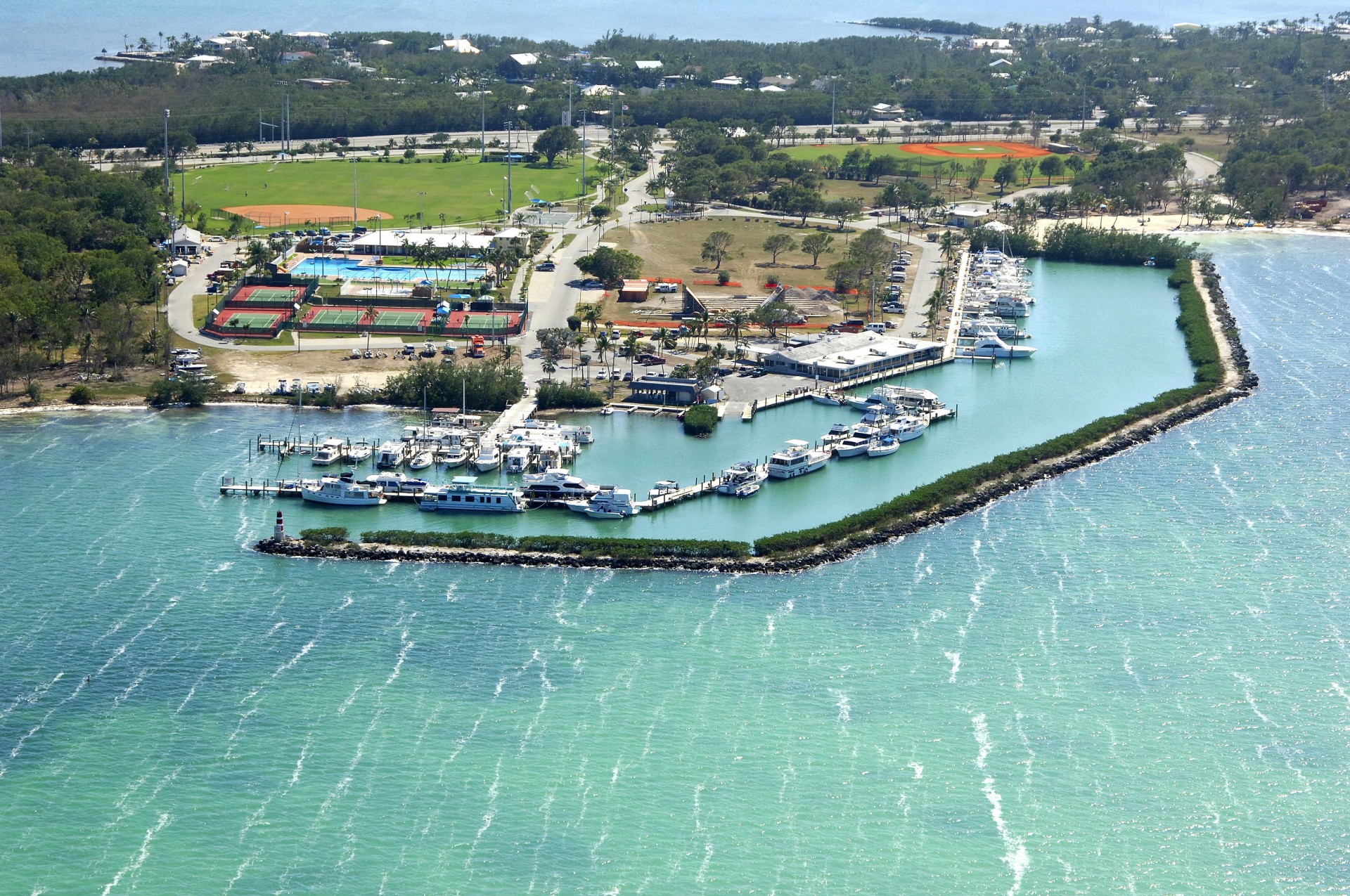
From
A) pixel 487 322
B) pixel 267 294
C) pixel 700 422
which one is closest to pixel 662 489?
pixel 700 422

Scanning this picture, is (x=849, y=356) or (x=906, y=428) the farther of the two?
(x=849, y=356)

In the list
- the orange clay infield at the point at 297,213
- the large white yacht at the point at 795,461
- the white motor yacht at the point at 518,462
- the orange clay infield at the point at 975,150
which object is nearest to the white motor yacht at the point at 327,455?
the white motor yacht at the point at 518,462

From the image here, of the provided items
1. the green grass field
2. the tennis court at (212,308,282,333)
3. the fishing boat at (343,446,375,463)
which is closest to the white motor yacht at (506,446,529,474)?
the fishing boat at (343,446,375,463)

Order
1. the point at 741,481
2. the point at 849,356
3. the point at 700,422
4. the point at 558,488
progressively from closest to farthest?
1. the point at 558,488
2. the point at 741,481
3. the point at 700,422
4. the point at 849,356

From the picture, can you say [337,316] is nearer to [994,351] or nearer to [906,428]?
[906,428]

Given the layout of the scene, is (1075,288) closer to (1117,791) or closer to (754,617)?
(754,617)

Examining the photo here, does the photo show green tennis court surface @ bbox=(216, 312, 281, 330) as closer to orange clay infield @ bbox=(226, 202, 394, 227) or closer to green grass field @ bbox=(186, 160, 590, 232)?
green grass field @ bbox=(186, 160, 590, 232)
